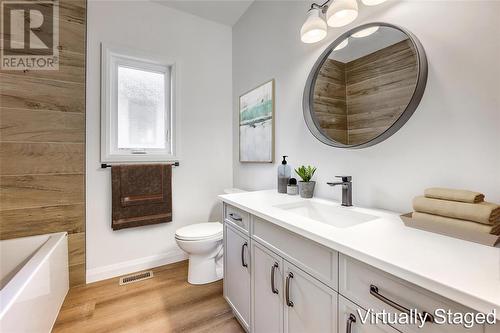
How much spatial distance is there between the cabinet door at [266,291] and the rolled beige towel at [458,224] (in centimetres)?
61

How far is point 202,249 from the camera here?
1.84m

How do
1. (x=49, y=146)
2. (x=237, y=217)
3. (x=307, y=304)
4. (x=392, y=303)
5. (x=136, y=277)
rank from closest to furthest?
(x=392, y=303) → (x=307, y=304) → (x=237, y=217) → (x=49, y=146) → (x=136, y=277)

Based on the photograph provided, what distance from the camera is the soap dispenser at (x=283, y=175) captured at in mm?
1658

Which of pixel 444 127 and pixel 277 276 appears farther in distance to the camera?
pixel 277 276

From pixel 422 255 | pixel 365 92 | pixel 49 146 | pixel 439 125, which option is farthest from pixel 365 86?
pixel 49 146

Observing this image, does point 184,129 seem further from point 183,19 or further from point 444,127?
point 444,127

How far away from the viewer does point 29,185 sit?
68.1 inches

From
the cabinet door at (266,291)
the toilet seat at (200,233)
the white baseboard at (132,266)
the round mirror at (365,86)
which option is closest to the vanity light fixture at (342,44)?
the round mirror at (365,86)

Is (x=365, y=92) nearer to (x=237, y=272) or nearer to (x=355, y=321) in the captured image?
(x=355, y=321)

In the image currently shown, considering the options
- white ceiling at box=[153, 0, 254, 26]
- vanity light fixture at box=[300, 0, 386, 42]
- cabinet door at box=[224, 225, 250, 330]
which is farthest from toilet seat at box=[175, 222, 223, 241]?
white ceiling at box=[153, 0, 254, 26]

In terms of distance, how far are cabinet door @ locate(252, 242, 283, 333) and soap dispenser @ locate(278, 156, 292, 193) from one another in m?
0.55

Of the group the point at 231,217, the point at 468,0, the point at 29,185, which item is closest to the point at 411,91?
the point at 468,0

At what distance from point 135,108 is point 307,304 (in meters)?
2.24

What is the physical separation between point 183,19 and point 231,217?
217 centimetres
